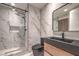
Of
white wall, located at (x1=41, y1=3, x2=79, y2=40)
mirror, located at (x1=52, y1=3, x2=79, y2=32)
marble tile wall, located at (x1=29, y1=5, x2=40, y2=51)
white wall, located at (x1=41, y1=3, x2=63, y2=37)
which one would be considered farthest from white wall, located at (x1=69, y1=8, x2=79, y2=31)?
marble tile wall, located at (x1=29, y1=5, x2=40, y2=51)

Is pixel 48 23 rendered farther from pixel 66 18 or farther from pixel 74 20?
pixel 74 20

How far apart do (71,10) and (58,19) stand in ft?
1.35

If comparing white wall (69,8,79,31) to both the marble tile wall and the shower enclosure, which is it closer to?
the marble tile wall

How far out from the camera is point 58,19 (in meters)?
2.43

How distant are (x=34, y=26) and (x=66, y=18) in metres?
0.73

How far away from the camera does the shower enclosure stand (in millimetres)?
1931

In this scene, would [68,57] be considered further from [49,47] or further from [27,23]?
[27,23]

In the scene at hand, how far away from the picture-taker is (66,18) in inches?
85.8

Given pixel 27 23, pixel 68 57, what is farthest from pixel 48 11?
pixel 68 57

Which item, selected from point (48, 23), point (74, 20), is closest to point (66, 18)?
point (74, 20)

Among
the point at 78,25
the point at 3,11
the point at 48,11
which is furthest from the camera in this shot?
the point at 48,11

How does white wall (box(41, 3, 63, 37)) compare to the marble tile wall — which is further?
white wall (box(41, 3, 63, 37))

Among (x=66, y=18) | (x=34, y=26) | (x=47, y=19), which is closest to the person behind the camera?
(x=34, y=26)

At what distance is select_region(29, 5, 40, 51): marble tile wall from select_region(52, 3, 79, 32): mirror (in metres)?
0.61
